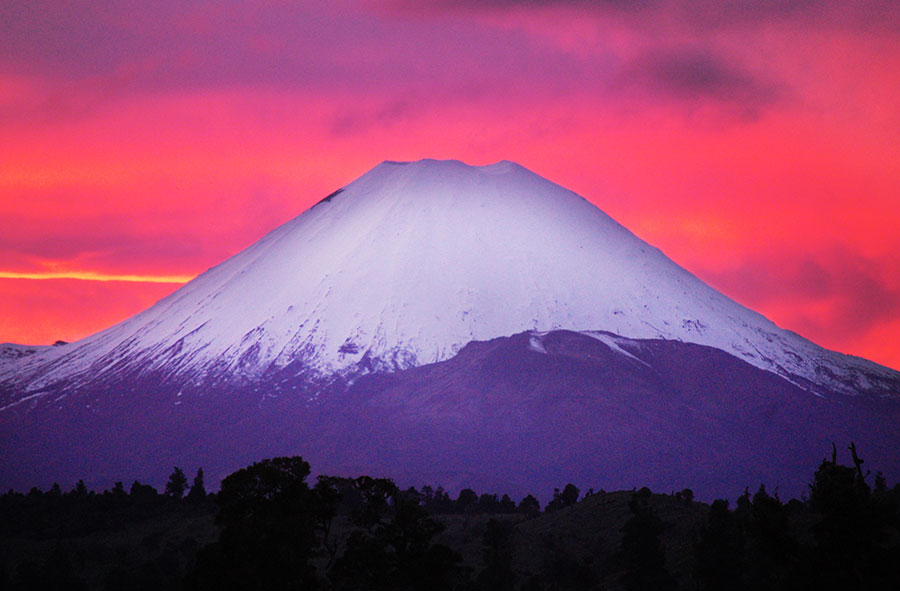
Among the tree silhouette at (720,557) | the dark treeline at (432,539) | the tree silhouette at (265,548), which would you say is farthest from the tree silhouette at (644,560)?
the tree silhouette at (265,548)

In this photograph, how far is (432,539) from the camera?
116 meters

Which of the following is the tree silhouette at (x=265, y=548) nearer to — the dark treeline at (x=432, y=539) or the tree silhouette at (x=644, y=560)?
the dark treeline at (x=432, y=539)

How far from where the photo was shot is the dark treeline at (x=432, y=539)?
5906 cm

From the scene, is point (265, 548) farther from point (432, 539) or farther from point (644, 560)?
point (432, 539)

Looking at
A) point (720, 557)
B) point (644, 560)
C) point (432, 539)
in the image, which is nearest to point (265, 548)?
point (644, 560)

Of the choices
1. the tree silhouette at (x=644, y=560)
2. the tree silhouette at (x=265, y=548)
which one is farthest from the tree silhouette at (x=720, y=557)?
the tree silhouette at (x=265, y=548)

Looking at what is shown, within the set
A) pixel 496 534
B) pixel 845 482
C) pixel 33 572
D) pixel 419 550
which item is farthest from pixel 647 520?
pixel 33 572

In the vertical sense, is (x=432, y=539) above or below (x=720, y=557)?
above

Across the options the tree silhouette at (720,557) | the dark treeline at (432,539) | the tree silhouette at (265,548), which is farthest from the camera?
the tree silhouette at (720,557)

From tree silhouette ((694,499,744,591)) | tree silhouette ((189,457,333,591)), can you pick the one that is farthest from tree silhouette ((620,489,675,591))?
tree silhouette ((189,457,333,591))

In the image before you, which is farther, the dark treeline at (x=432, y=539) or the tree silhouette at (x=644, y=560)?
the tree silhouette at (x=644, y=560)

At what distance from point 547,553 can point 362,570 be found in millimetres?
50578

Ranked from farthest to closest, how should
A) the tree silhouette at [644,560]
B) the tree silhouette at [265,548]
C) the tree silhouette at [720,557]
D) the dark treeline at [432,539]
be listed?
the tree silhouette at [644,560] < the tree silhouette at [720,557] < the tree silhouette at [265,548] < the dark treeline at [432,539]

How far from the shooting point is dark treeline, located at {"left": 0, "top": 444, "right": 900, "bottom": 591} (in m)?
59.1
